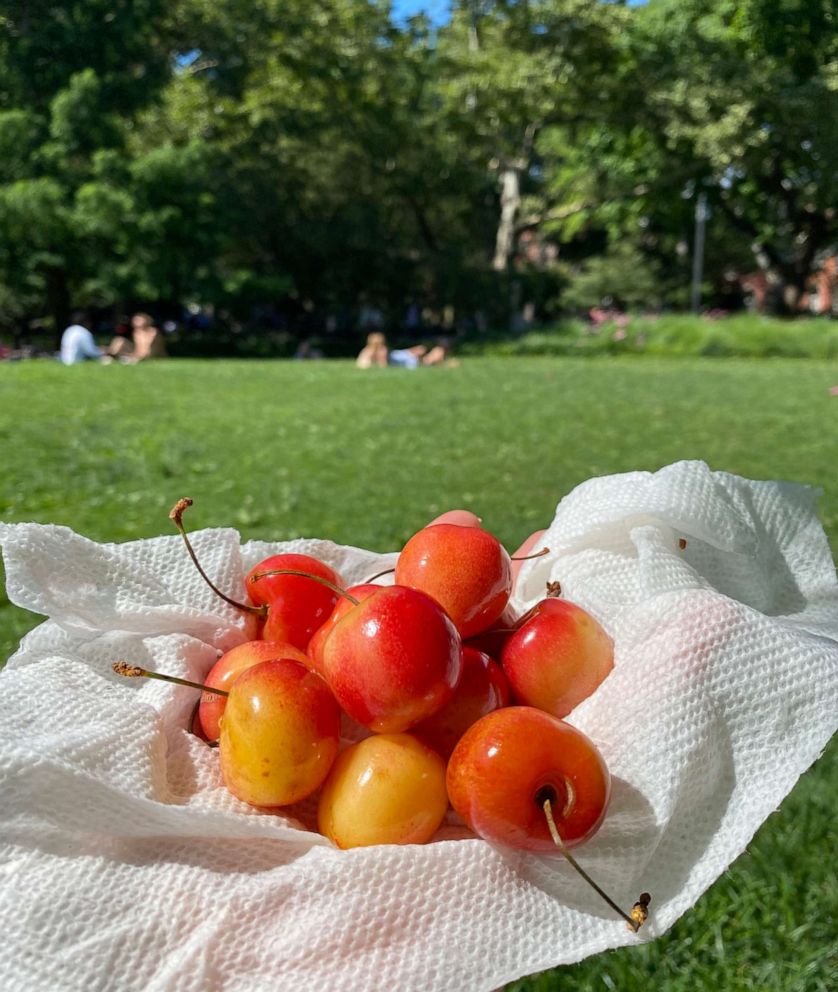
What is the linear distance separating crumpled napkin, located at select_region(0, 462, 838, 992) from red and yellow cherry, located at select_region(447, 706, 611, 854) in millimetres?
50

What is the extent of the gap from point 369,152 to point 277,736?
109 feet

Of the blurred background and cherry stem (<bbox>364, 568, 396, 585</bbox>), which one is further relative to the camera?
the blurred background

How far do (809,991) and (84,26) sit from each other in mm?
28965

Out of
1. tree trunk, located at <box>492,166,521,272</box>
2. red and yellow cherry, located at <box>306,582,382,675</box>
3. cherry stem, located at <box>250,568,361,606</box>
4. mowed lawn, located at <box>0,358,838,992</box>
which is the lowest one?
mowed lawn, located at <box>0,358,838,992</box>

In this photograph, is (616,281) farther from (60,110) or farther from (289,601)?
(289,601)

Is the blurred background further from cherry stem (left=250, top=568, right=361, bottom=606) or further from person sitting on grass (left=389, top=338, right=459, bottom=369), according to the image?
cherry stem (left=250, top=568, right=361, bottom=606)

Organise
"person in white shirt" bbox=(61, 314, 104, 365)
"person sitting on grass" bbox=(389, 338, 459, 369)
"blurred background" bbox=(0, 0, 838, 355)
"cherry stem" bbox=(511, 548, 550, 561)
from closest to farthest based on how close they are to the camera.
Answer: "cherry stem" bbox=(511, 548, 550, 561) → "person in white shirt" bbox=(61, 314, 104, 365) → "person sitting on grass" bbox=(389, 338, 459, 369) → "blurred background" bbox=(0, 0, 838, 355)

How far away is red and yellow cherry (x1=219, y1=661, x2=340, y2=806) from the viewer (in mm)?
1311

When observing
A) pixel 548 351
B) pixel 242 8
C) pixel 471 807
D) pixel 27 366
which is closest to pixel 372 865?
pixel 471 807

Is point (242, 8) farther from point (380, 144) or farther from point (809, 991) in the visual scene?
point (809, 991)

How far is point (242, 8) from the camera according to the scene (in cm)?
2828

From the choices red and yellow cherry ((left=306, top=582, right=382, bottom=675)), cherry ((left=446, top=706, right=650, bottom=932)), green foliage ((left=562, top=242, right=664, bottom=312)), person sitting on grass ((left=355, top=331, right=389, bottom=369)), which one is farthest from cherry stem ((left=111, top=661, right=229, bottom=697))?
green foliage ((left=562, top=242, right=664, bottom=312))

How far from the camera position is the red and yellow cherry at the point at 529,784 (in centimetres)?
123

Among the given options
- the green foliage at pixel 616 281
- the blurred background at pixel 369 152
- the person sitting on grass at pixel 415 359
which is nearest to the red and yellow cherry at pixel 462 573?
the person sitting on grass at pixel 415 359
